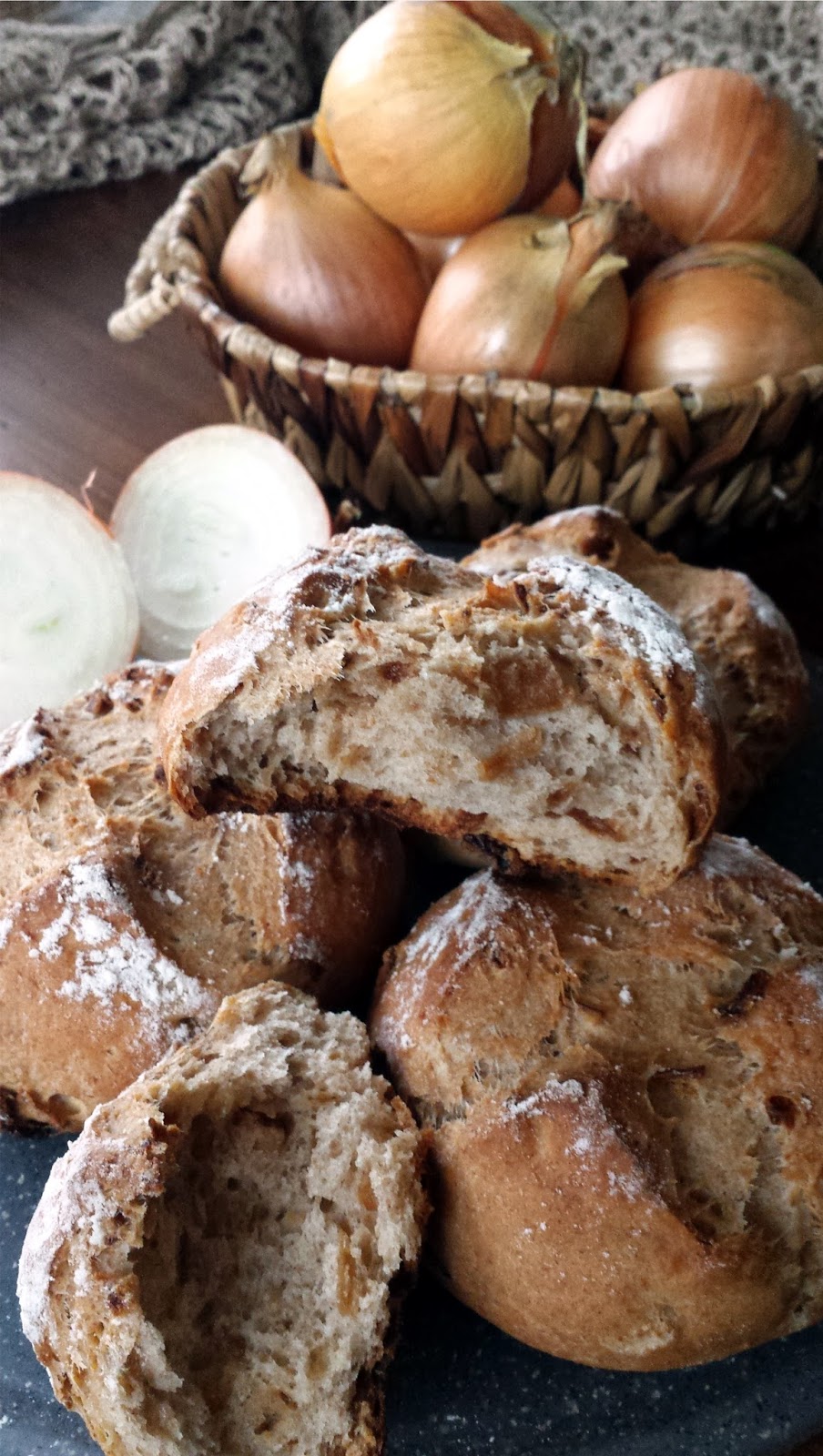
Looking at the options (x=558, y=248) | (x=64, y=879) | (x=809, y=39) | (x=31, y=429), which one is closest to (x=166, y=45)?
(x=31, y=429)

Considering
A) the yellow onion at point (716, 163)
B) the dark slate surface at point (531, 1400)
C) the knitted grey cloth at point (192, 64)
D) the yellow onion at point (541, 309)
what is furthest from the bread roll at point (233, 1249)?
the knitted grey cloth at point (192, 64)

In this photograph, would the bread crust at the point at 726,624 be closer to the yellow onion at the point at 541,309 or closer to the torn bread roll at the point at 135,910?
the yellow onion at the point at 541,309

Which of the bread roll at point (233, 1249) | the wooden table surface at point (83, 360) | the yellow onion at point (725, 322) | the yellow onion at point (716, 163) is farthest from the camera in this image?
the wooden table surface at point (83, 360)

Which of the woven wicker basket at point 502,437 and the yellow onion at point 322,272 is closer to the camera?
the woven wicker basket at point 502,437

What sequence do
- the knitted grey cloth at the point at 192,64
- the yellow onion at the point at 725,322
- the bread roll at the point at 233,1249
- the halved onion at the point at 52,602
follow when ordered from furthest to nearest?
the knitted grey cloth at the point at 192,64, the yellow onion at the point at 725,322, the halved onion at the point at 52,602, the bread roll at the point at 233,1249

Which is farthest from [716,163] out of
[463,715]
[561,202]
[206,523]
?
[463,715]

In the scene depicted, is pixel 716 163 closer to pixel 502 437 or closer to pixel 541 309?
pixel 541 309
